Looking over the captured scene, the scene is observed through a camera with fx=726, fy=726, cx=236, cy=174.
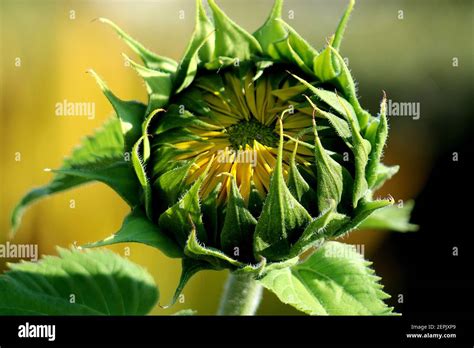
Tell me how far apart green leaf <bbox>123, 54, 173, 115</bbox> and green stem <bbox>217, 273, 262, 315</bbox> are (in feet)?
1.80

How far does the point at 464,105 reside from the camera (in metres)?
4.66

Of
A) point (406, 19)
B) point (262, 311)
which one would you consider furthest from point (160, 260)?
point (406, 19)

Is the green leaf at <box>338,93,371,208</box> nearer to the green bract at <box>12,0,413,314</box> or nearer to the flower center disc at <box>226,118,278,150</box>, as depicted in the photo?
the green bract at <box>12,0,413,314</box>

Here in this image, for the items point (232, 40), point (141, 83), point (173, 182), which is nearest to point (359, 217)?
point (173, 182)

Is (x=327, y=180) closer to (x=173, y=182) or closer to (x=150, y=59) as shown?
(x=173, y=182)

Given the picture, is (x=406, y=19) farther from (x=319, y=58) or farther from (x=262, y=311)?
(x=319, y=58)

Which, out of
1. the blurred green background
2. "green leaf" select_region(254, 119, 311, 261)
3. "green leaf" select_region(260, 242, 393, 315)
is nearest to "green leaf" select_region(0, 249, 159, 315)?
"green leaf" select_region(260, 242, 393, 315)

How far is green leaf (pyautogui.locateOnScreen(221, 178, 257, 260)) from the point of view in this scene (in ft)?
5.70

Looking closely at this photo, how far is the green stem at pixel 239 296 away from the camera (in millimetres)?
2094

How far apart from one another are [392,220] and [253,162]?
0.74m

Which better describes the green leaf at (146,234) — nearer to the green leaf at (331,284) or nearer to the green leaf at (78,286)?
the green leaf at (331,284)

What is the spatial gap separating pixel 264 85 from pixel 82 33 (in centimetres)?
241

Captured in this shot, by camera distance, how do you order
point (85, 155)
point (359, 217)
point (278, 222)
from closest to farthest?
1. point (278, 222)
2. point (359, 217)
3. point (85, 155)

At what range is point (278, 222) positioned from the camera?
5.60 feet
